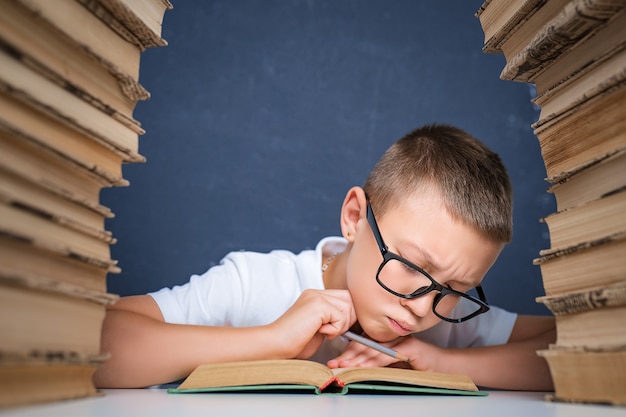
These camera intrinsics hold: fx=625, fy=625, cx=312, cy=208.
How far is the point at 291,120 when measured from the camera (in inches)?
93.4

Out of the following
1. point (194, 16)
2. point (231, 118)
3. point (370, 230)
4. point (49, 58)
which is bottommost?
point (370, 230)

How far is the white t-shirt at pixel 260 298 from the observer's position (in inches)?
57.1

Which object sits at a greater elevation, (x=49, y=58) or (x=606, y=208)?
(x=49, y=58)

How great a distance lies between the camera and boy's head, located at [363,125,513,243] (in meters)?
1.25

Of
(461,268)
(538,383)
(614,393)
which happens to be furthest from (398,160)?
(614,393)

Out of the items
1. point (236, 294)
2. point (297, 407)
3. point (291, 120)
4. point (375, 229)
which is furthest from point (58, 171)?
point (291, 120)

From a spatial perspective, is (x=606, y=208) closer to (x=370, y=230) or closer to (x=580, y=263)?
(x=580, y=263)

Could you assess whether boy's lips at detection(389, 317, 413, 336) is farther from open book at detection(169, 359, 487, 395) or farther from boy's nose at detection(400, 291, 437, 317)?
open book at detection(169, 359, 487, 395)

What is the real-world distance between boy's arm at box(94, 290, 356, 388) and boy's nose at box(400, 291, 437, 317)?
15cm

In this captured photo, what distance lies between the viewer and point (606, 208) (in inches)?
30.0

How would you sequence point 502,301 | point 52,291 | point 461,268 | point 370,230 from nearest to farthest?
point 52,291 < point 461,268 < point 370,230 < point 502,301

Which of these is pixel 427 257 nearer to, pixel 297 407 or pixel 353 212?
pixel 353 212

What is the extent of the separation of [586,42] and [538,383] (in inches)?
28.3

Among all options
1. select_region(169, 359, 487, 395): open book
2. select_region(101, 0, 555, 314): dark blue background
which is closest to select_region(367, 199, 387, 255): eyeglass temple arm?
select_region(169, 359, 487, 395): open book
